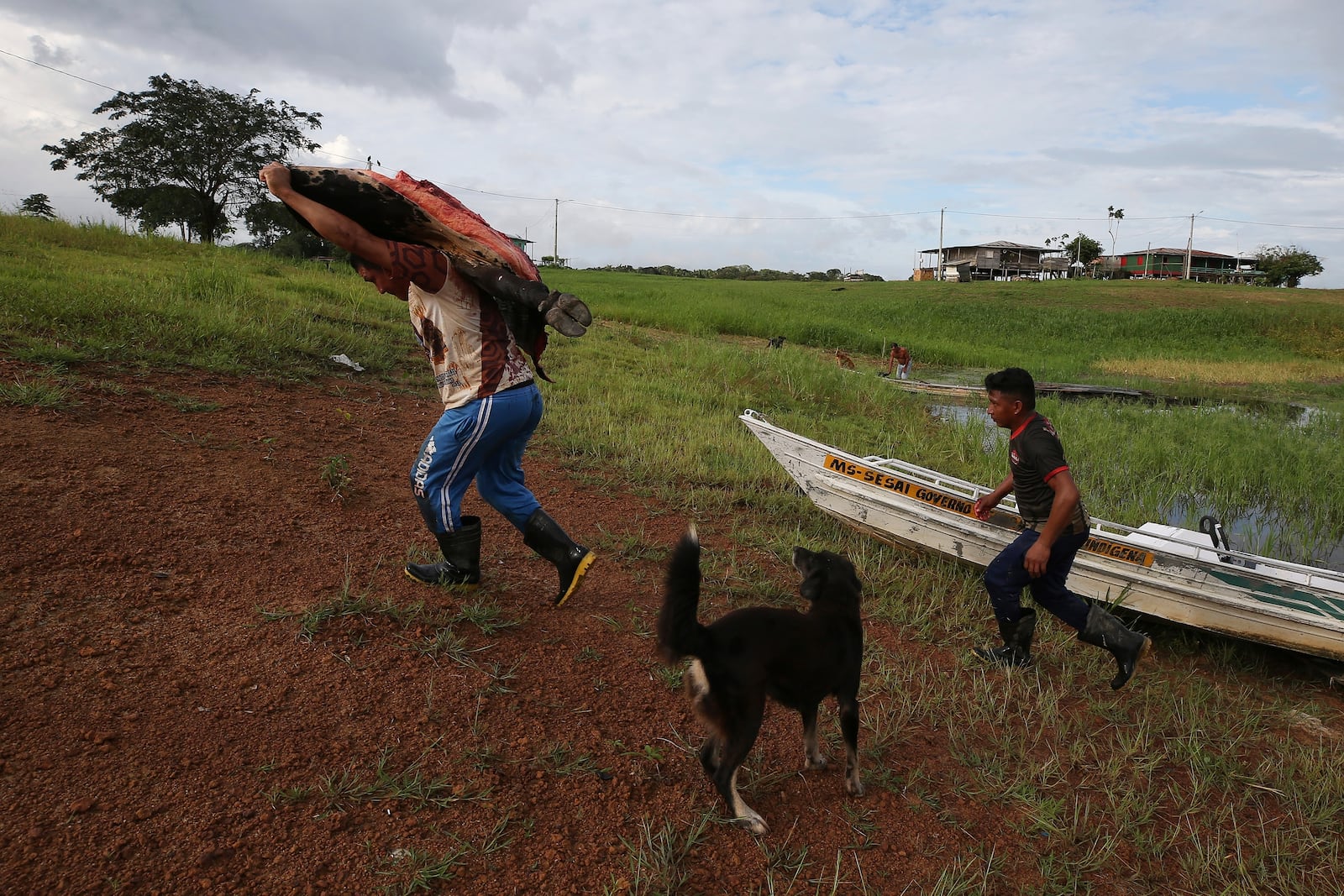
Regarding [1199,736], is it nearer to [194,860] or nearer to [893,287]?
[194,860]

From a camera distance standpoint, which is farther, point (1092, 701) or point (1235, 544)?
point (1235, 544)

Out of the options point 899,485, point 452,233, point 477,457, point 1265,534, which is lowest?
point 1265,534

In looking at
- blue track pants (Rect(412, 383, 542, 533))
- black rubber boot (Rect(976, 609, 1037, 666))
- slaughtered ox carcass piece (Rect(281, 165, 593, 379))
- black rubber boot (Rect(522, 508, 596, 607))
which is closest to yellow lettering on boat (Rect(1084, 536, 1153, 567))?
black rubber boot (Rect(976, 609, 1037, 666))

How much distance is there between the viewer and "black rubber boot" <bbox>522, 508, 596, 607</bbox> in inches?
144

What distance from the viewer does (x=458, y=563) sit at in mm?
3660

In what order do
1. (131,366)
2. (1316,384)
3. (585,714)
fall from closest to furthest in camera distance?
(585,714), (131,366), (1316,384)

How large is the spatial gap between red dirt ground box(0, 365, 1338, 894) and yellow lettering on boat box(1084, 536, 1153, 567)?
1686 millimetres

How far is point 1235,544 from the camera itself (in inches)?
282

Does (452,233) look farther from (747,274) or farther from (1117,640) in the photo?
(747,274)

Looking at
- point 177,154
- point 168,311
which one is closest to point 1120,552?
point 168,311

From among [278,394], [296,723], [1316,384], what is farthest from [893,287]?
[296,723]

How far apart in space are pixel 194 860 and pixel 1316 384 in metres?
24.8

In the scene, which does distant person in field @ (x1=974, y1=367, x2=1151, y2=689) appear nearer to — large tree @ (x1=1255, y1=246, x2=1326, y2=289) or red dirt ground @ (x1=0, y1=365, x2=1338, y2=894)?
red dirt ground @ (x1=0, y1=365, x2=1338, y2=894)

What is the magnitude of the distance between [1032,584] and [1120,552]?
1.24 m
